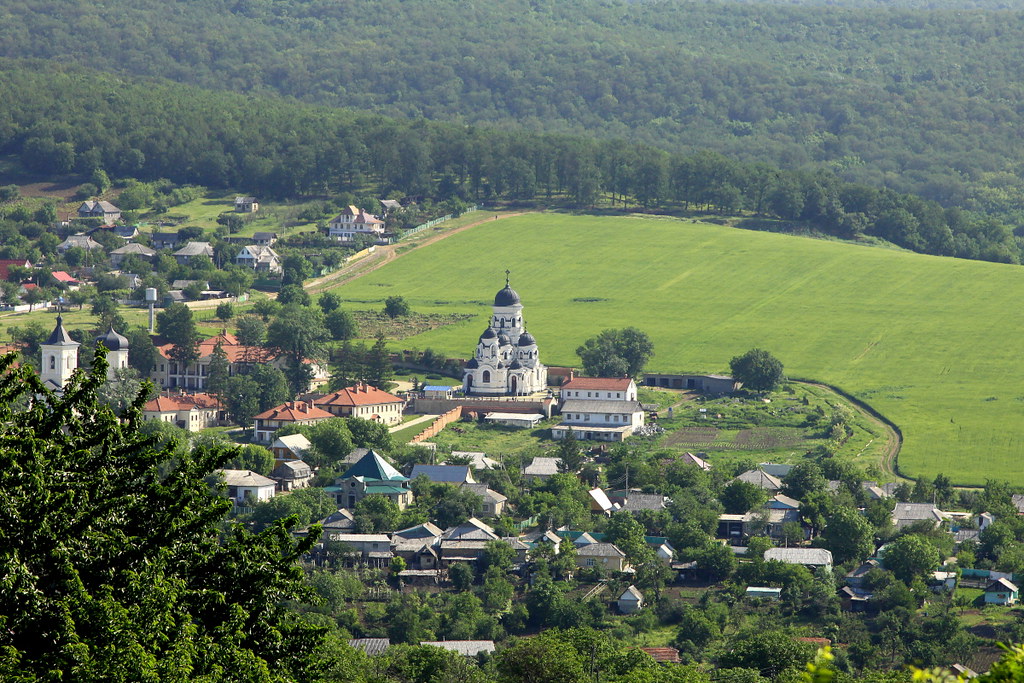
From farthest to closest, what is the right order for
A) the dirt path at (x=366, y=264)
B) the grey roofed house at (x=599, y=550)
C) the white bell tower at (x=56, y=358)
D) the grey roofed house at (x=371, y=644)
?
the dirt path at (x=366, y=264) < the white bell tower at (x=56, y=358) < the grey roofed house at (x=599, y=550) < the grey roofed house at (x=371, y=644)

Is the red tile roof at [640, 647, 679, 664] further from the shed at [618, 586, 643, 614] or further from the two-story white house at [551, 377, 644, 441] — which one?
the two-story white house at [551, 377, 644, 441]

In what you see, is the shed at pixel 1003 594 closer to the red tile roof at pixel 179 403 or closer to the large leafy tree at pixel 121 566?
the large leafy tree at pixel 121 566

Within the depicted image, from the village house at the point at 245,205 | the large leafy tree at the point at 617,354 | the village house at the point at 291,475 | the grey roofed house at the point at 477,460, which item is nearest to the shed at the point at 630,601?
the grey roofed house at the point at 477,460

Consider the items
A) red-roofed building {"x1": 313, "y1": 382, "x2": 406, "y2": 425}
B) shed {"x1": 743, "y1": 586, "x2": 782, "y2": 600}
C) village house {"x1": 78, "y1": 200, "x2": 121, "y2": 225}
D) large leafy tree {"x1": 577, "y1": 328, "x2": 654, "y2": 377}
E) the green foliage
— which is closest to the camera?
shed {"x1": 743, "y1": 586, "x2": 782, "y2": 600}

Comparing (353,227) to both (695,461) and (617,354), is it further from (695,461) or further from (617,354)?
(695,461)

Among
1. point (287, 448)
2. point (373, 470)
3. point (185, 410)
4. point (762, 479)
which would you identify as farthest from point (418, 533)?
point (185, 410)

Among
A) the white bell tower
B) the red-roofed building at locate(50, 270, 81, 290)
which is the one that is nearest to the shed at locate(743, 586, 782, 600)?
the white bell tower
